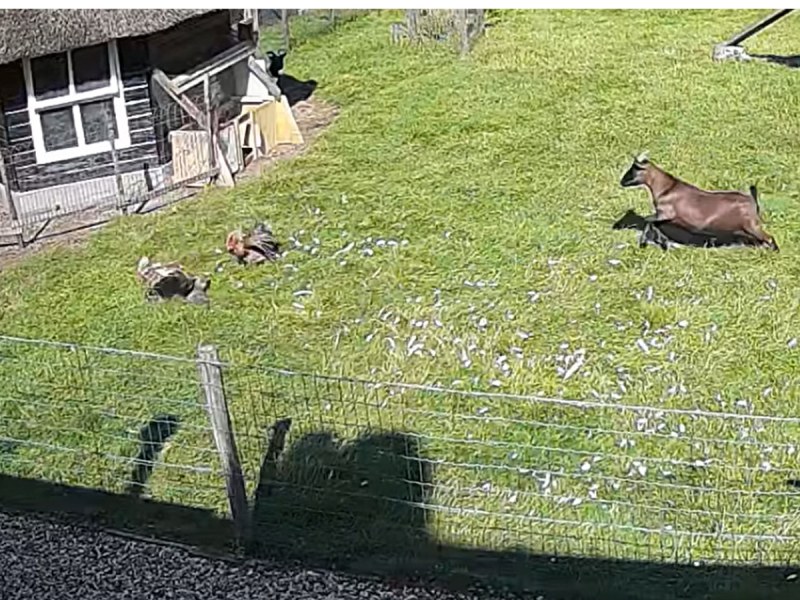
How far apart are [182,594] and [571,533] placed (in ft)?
4.96

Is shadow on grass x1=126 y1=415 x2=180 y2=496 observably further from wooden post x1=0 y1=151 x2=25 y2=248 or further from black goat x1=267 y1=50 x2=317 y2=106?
black goat x1=267 y1=50 x2=317 y2=106

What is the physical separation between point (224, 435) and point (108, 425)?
1307mm

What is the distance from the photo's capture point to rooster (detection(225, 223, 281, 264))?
750cm

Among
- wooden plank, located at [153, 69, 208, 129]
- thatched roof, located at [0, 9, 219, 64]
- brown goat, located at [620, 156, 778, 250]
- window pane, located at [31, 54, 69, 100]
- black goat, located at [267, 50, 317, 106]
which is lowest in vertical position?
black goat, located at [267, 50, 317, 106]

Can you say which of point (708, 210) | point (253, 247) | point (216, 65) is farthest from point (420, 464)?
point (216, 65)

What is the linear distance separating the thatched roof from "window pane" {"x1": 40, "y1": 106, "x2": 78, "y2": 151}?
0.59 meters

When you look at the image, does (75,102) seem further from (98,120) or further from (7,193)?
(7,193)

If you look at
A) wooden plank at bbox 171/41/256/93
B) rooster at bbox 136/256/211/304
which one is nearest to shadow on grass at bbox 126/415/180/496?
rooster at bbox 136/256/211/304

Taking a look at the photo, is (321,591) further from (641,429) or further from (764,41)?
→ (764,41)

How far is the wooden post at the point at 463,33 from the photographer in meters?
14.0

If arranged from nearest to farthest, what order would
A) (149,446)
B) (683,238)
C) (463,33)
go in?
(149,446) → (683,238) → (463,33)

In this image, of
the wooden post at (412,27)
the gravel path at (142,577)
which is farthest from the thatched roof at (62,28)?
the wooden post at (412,27)

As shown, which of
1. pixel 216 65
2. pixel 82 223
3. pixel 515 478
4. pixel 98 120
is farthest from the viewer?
pixel 216 65

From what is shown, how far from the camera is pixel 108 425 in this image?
5.25m
